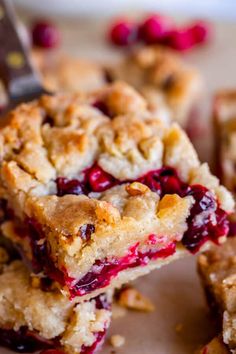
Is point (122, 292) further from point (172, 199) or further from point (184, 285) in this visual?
point (172, 199)

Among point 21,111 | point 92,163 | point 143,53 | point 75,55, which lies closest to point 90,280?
point 92,163

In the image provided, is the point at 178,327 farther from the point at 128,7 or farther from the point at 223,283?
the point at 128,7

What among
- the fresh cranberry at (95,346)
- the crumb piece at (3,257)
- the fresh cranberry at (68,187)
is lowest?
the fresh cranberry at (95,346)

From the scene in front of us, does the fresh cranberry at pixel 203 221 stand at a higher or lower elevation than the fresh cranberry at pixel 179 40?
higher

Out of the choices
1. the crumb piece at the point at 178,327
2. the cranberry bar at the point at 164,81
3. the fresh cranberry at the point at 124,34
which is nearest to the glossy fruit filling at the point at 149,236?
the crumb piece at the point at 178,327

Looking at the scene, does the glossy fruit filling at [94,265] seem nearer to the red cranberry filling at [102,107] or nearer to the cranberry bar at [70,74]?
the red cranberry filling at [102,107]

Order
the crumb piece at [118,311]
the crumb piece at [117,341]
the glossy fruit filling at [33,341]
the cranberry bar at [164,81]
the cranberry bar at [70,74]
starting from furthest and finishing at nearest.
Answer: the cranberry bar at [70,74], the cranberry bar at [164,81], the crumb piece at [118,311], the crumb piece at [117,341], the glossy fruit filling at [33,341]
